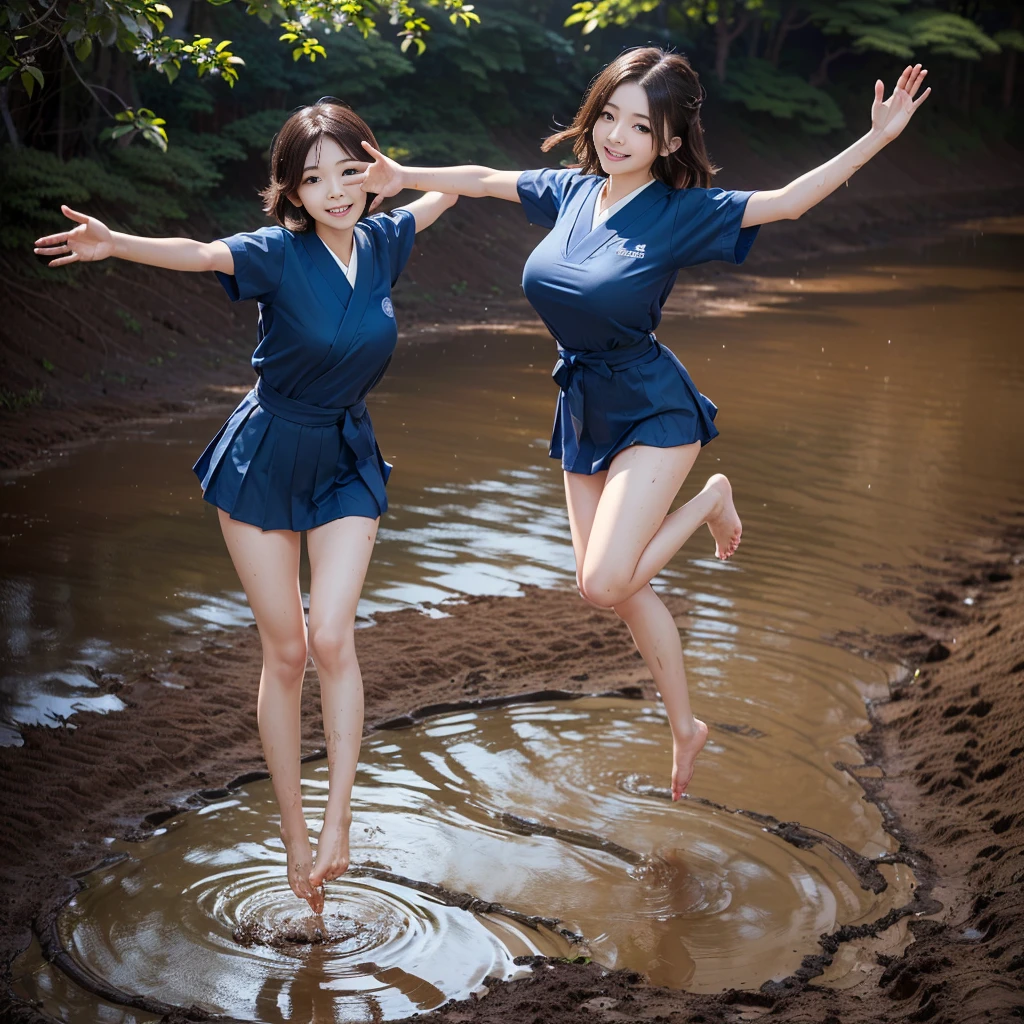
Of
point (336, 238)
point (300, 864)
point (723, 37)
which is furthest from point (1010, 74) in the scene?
point (300, 864)

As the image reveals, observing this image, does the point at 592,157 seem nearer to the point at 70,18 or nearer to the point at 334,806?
the point at 70,18

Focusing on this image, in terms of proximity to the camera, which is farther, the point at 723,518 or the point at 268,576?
the point at 723,518

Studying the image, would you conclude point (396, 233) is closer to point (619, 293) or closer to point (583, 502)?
point (619, 293)

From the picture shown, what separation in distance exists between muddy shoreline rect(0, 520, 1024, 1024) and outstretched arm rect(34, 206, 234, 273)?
1.91 metres

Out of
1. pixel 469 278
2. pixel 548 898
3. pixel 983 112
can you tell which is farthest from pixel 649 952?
pixel 983 112

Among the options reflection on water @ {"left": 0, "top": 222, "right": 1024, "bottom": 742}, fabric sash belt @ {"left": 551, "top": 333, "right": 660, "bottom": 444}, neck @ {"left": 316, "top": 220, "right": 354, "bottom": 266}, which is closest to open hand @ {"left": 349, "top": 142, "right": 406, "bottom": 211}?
neck @ {"left": 316, "top": 220, "right": 354, "bottom": 266}

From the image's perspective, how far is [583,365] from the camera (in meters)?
4.29

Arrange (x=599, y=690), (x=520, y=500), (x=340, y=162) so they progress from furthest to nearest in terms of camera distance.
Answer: (x=520, y=500) → (x=599, y=690) → (x=340, y=162)

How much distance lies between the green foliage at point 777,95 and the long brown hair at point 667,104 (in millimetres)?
22527

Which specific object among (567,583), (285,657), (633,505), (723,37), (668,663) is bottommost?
(567,583)

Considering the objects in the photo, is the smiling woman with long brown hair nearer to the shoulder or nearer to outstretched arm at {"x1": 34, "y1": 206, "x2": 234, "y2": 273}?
the shoulder

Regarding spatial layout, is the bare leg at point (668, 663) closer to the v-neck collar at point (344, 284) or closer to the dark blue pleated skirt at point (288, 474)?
the dark blue pleated skirt at point (288, 474)

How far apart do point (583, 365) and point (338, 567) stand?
1.09m

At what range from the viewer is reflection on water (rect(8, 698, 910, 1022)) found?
147 inches
